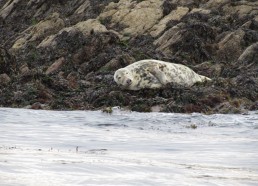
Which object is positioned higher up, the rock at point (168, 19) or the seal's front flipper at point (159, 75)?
the seal's front flipper at point (159, 75)

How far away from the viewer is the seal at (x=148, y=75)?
685 inches

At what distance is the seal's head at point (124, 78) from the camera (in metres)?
17.3

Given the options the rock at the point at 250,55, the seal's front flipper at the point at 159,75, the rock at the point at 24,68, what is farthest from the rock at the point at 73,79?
the rock at the point at 250,55

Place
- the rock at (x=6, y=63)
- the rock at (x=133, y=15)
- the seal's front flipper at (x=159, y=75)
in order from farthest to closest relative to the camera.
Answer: the rock at (x=133, y=15), the rock at (x=6, y=63), the seal's front flipper at (x=159, y=75)

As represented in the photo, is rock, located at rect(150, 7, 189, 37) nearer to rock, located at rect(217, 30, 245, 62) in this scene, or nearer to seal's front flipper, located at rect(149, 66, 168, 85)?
rock, located at rect(217, 30, 245, 62)

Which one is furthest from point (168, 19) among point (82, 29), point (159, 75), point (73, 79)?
point (159, 75)

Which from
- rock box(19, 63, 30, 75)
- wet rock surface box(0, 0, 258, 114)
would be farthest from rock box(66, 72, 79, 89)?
rock box(19, 63, 30, 75)

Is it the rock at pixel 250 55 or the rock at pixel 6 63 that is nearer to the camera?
the rock at pixel 6 63

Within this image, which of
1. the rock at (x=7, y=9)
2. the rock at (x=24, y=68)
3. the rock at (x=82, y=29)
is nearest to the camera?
the rock at (x=24, y=68)

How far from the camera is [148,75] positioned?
1752 centimetres

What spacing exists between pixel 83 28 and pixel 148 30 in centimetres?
533

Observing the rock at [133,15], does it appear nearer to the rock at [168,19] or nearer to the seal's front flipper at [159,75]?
the rock at [168,19]

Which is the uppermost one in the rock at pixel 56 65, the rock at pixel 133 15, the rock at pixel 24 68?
the rock at pixel 24 68

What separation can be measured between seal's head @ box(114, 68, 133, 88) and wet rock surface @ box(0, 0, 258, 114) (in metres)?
0.24
